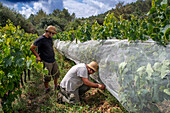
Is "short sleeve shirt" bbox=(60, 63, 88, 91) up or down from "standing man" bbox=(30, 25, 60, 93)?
down

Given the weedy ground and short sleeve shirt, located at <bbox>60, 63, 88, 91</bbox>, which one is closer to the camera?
the weedy ground

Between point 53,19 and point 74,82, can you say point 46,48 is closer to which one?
point 74,82

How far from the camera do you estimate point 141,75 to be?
5.06 feet

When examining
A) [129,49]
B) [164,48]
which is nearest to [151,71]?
[164,48]

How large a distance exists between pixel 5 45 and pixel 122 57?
6.91 ft

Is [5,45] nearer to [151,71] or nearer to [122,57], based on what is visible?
[122,57]

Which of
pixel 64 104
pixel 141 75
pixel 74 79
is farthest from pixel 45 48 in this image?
pixel 141 75

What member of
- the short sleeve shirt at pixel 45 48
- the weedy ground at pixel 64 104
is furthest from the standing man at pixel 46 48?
the weedy ground at pixel 64 104

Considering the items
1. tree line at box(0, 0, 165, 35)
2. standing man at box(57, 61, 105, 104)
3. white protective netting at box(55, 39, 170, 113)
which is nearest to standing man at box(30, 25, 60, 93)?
standing man at box(57, 61, 105, 104)

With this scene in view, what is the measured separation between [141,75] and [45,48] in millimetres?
2417

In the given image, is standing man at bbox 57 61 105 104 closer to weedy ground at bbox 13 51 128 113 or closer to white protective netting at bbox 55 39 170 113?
weedy ground at bbox 13 51 128 113

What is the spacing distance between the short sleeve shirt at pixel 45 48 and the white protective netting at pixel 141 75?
5.62 ft

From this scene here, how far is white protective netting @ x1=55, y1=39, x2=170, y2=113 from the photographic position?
1.38 m

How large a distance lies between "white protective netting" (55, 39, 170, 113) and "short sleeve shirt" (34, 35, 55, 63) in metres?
1.71
